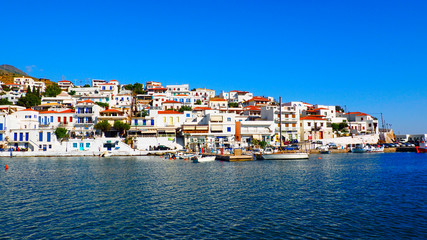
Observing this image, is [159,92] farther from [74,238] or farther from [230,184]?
[74,238]

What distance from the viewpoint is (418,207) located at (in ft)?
63.1

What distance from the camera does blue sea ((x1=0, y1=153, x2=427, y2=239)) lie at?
585 inches

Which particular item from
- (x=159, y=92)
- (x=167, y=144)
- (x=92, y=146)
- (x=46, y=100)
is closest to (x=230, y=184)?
(x=167, y=144)

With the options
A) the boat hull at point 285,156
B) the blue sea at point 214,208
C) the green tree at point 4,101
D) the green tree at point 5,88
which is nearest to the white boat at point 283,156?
the boat hull at point 285,156

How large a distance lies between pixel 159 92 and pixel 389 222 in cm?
10498

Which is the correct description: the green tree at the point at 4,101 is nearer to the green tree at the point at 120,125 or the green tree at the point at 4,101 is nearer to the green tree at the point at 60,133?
the green tree at the point at 60,133

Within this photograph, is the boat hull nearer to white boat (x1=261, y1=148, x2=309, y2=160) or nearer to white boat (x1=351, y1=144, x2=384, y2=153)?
white boat (x1=261, y1=148, x2=309, y2=160)

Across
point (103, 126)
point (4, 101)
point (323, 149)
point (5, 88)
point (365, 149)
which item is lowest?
point (365, 149)

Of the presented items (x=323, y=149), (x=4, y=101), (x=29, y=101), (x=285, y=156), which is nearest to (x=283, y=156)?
(x=285, y=156)

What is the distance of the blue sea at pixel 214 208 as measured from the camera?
1485 centimetres

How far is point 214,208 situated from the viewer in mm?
19297

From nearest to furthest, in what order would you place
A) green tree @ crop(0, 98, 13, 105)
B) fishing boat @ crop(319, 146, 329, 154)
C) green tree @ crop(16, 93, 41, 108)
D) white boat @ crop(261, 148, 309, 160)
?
white boat @ crop(261, 148, 309, 160) < fishing boat @ crop(319, 146, 329, 154) < green tree @ crop(16, 93, 41, 108) < green tree @ crop(0, 98, 13, 105)

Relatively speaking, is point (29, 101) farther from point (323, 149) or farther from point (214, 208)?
point (214, 208)

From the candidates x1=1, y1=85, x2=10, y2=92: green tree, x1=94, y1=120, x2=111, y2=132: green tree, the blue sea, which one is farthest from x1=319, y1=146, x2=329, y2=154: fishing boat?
x1=1, y1=85, x2=10, y2=92: green tree
